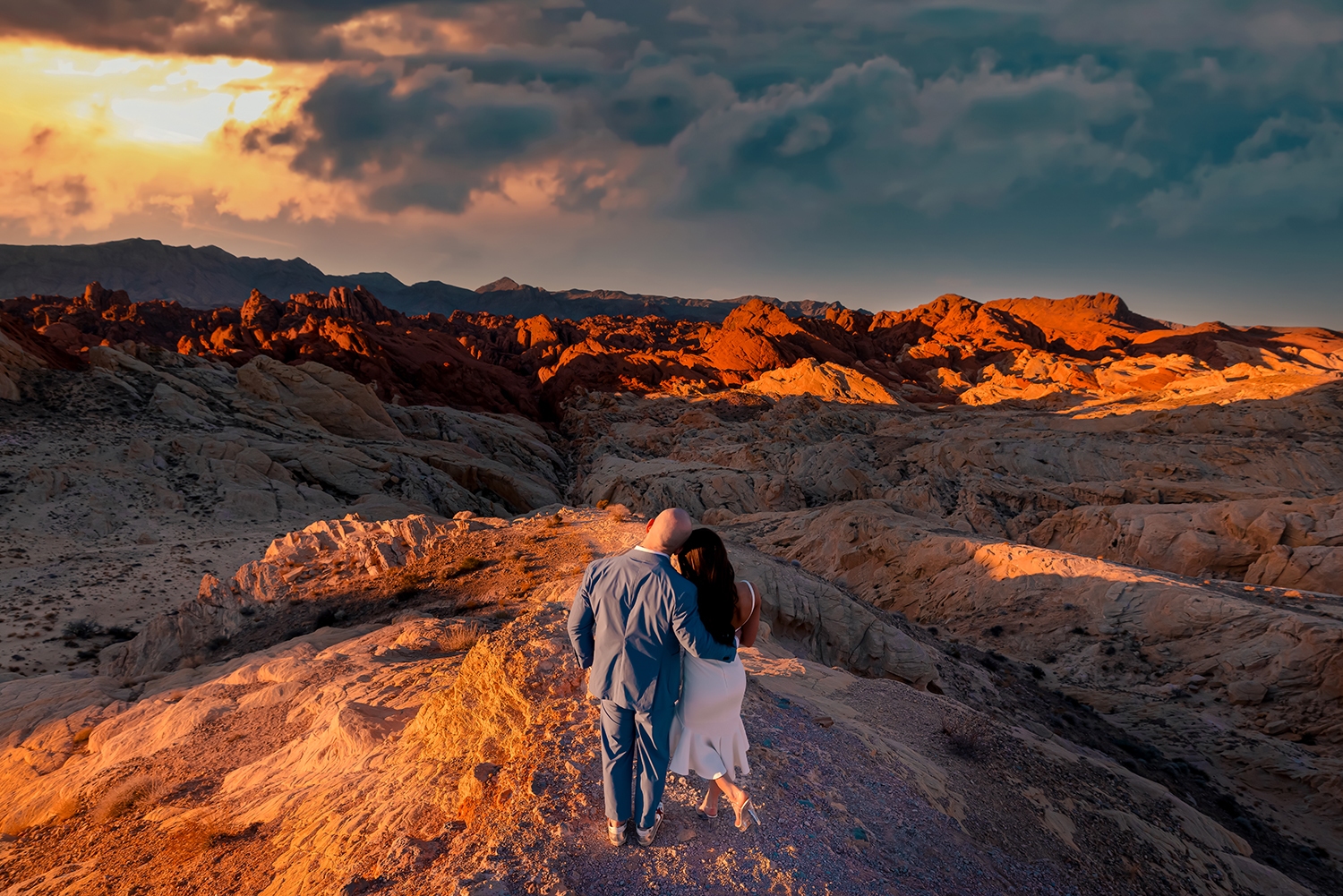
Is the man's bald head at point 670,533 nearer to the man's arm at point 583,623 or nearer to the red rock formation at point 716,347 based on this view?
the man's arm at point 583,623

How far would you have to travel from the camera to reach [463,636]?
28.9ft

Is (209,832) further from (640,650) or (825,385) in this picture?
(825,385)

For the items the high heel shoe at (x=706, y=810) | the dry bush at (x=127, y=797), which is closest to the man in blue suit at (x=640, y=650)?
the high heel shoe at (x=706, y=810)

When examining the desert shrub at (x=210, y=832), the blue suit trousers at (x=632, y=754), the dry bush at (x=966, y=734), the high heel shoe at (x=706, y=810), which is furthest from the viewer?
the dry bush at (x=966, y=734)

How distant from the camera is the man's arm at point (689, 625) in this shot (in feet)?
11.2

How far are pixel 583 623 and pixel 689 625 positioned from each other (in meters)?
0.69

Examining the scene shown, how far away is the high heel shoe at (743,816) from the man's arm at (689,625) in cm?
108

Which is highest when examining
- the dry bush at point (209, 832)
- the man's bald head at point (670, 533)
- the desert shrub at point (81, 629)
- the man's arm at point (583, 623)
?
the man's bald head at point (670, 533)

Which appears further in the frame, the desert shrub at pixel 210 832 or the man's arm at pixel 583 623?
the desert shrub at pixel 210 832

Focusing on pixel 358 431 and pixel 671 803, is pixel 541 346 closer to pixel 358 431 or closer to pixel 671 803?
pixel 358 431

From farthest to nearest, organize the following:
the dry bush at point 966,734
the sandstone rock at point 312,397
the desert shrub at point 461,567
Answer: the sandstone rock at point 312,397
the desert shrub at point 461,567
the dry bush at point 966,734

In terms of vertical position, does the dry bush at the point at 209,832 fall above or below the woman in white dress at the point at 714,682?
below

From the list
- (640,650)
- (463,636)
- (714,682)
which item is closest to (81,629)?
(463,636)

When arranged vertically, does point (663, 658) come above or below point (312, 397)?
above
